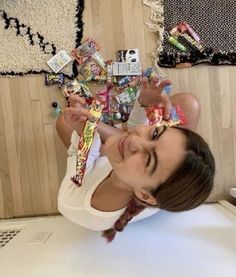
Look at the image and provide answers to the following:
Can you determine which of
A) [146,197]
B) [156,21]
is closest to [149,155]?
[146,197]

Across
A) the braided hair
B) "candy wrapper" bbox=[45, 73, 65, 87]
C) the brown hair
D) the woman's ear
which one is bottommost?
the braided hair

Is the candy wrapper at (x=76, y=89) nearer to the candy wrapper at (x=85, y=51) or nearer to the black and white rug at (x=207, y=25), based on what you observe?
the candy wrapper at (x=85, y=51)

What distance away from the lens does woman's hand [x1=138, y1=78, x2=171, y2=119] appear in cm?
116

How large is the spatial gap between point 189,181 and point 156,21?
34.6 inches

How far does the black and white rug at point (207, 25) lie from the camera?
1534 mm

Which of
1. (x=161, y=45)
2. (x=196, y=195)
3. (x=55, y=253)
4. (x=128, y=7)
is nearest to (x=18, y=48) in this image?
(x=128, y=7)

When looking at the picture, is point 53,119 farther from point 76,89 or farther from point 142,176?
point 142,176

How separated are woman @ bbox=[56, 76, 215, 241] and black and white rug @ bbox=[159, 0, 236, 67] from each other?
1.30 feet

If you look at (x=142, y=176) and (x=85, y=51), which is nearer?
(x=142, y=176)

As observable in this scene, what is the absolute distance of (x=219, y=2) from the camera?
1.54 meters

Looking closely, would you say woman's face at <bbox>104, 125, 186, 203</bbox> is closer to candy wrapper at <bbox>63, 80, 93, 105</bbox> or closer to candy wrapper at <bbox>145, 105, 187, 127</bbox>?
candy wrapper at <bbox>145, 105, 187, 127</bbox>

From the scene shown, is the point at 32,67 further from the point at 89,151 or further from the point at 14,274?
the point at 14,274

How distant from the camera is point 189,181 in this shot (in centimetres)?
88

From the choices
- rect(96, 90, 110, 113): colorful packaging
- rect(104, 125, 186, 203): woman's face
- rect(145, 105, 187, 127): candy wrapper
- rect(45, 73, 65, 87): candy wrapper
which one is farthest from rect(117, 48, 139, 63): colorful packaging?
rect(104, 125, 186, 203): woman's face
